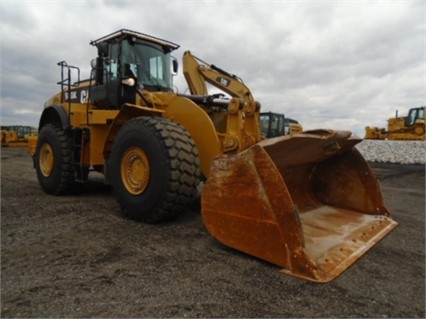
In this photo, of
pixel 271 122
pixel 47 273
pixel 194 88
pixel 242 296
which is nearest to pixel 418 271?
pixel 242 296

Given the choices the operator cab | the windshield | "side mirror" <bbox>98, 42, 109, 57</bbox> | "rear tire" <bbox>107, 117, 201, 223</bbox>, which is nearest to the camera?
"rear tire" <bbox>107, 117, 201, 223</bbox>

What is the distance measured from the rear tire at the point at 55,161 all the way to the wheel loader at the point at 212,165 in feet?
0.05

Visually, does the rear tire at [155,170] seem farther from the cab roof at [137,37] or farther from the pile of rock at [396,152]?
the pile of rock at [396,152]

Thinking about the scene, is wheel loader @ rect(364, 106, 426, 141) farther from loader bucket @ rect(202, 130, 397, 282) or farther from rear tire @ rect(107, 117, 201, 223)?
rear tire @ rect(107, 117, 201, 223)

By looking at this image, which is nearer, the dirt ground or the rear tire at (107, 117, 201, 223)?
the dirt ground

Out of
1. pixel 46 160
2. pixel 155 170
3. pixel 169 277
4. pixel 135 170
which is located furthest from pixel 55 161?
pixel 169 277

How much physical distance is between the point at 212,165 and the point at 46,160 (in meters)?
4.14

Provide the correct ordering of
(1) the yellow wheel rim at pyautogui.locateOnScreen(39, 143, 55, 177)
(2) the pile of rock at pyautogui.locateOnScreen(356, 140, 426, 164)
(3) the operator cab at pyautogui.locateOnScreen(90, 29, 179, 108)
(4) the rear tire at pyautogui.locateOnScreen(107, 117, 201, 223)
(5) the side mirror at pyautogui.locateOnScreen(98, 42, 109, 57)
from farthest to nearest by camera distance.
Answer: (2) the pile of rock at pyautogui.locateOnScreen(356, 140, 426, 164)
(1) the yellow wheel rim at pyautogui.locateOnScreen(39, 143, 55, 177)
(5) the side mirror at pyautogui.locateOnScreen(98, 42, 109, 57)
(3) the operator cab at pyautogui.locateOnScreen(90, 29, 179, 108)
(4) the rear tire at pyautogui.locateOnScreen(107, 117, 201, 223)

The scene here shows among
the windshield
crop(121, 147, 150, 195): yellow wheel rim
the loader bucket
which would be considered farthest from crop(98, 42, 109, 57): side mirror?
the loader bucket

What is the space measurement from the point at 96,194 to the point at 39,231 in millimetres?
2278

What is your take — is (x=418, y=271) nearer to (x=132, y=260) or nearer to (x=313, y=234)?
(x=313, y=234)

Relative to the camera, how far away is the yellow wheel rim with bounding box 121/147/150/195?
3965mm

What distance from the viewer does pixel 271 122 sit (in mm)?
19250

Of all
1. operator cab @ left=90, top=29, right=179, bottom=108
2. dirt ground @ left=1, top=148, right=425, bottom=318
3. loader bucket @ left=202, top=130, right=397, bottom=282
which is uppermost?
operator cab @ left=90, top=29, right=179, bottom=108
